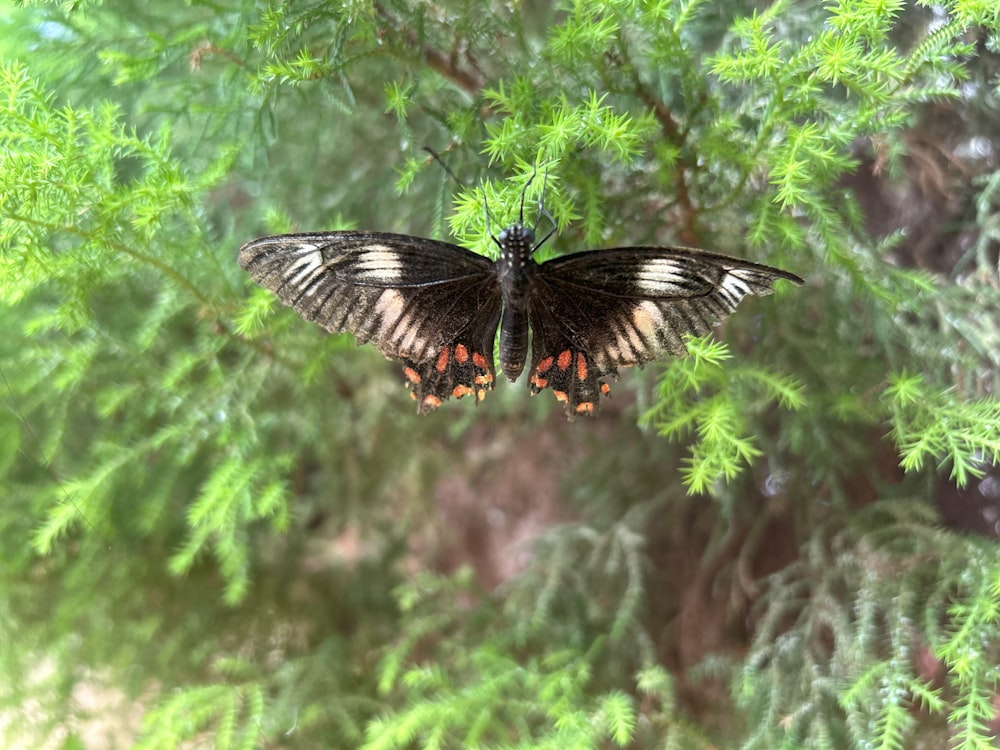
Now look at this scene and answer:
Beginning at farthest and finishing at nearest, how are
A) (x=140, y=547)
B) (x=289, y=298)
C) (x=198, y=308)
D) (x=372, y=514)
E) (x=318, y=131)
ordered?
(x=372, y=514) → (x=140, y=547) → (x=318, y=131) → (x=198, y=308) → (x=289, y=298)

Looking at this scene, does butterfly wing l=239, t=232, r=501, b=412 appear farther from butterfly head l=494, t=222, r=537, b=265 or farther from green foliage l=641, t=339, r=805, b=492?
green foliage l=641, t=339, r=805, b=492

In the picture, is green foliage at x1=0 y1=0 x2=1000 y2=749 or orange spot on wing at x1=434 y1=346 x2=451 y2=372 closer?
green foliage at x1=0 y1=0 x2=1000 y2=749

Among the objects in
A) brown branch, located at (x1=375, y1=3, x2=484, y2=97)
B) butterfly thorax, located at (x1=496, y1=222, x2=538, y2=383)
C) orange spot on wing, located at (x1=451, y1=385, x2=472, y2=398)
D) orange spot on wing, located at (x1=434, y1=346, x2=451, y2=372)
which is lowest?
orange spot on wing, located at (x1=451, y1=385, x2=472, y2=398)

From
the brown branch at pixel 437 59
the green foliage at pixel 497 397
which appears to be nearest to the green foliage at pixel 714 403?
the green foliage at pixel 497 397

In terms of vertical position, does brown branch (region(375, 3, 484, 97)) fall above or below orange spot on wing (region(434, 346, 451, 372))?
above

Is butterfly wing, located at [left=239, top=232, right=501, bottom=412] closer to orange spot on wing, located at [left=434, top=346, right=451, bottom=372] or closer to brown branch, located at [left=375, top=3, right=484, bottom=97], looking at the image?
orange spot on wing, located at [left=434, top=346, right=451, bottom=372]

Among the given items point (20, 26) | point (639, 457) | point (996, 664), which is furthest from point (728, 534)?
point (20, 26)

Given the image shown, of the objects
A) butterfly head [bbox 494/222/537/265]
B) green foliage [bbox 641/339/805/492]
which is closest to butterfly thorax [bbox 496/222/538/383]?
butterfly head [bbox 494/222/537/265]

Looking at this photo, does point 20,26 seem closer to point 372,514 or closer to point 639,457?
point 372,514

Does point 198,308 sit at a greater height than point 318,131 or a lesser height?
lesser
